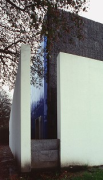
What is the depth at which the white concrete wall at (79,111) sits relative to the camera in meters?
7.23

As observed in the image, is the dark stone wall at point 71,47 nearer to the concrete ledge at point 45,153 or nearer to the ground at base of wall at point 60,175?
the concrete ledge at point 45,153

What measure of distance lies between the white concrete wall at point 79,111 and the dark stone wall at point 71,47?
5.70 ft

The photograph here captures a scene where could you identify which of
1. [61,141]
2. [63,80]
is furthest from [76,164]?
[63,80]

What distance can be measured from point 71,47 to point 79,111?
14.4 ft

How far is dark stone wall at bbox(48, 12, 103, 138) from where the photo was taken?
9914 mm

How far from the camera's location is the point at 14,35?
367 inches

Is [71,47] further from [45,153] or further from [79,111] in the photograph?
[45,153]

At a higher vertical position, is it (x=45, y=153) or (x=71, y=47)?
(x=71, y=47)

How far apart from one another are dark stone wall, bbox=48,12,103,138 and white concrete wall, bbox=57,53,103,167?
1.74 m

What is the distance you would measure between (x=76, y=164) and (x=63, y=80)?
2883 millimetres

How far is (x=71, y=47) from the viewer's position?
35.5 feet

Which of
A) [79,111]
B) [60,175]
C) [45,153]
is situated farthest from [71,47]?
[60,175]

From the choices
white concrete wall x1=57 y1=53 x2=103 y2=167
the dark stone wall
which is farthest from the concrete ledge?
the dark stone wall

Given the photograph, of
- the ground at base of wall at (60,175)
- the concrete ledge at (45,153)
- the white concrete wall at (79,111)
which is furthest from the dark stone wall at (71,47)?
the ground at base of wall at (60,175)
